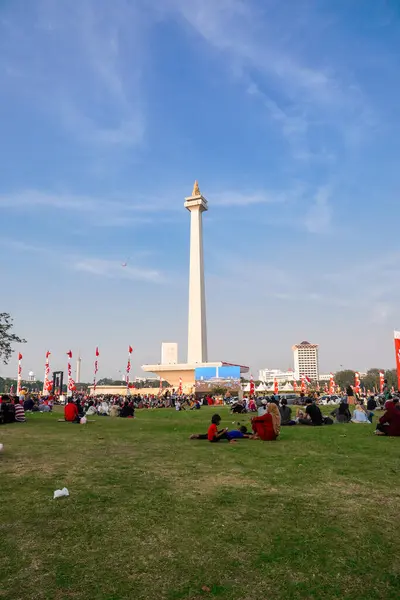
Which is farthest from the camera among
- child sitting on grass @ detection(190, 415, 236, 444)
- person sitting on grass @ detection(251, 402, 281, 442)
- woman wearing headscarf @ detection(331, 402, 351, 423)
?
woman wearing headscarf @ detection(331, 402, 351, 423)

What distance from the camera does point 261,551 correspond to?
4.73 m

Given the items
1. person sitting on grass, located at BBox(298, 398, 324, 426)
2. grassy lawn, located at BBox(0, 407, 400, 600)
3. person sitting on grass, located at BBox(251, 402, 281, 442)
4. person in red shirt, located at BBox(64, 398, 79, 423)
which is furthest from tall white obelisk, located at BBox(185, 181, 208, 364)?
grassy lawn, located at BBox(0, 407, 400, 600)

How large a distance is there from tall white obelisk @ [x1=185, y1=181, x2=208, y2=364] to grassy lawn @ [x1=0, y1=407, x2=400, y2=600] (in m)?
81.4

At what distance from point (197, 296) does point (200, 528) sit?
85.6 m

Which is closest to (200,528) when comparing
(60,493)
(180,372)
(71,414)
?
(60,493)

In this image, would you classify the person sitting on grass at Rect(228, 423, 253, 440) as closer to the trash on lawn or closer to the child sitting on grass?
the child sitting on grass

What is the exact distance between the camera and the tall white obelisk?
91.1 metres

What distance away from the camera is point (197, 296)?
90875mm

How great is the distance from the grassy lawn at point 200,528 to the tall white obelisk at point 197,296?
81371mm

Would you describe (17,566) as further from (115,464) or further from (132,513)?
(115,464)

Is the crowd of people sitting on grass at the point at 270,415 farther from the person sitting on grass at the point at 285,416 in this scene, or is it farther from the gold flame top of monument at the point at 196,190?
the gold flame top of monument at the point at 196,190

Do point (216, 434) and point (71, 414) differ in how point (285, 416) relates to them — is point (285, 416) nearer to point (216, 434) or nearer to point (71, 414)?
point (216, 434)

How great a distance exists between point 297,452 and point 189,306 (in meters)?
81.8

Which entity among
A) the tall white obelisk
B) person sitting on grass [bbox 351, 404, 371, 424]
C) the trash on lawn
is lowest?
person sitting on grass [bbox 351, 404, 371, 424]
